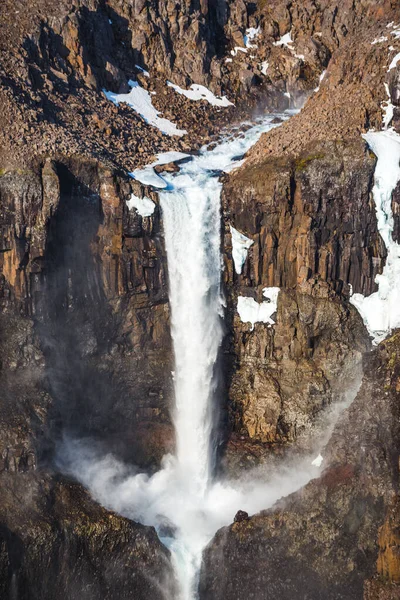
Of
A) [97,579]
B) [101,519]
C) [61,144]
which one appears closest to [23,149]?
[61,144]

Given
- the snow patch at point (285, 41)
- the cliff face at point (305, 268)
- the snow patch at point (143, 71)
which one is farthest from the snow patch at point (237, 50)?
the cliff face at point (305, 268)

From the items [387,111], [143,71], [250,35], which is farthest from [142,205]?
[250,35]

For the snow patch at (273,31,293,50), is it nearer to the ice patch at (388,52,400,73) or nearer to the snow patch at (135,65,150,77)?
the snow patch at (135,65,150,77)

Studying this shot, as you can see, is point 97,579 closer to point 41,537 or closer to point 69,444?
point 41,537


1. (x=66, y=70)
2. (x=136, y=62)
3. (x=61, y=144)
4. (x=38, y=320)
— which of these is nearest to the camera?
(x=38, y=320)

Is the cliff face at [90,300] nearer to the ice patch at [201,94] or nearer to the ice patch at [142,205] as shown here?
the ice patch at [142,205]

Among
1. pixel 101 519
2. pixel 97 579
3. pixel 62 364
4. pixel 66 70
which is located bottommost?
pixel 97 579

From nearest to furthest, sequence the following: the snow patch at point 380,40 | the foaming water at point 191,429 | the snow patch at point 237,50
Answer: the foaming water at point 191,429, the snow patch at point 380,40, the snow patch at point 237,50
